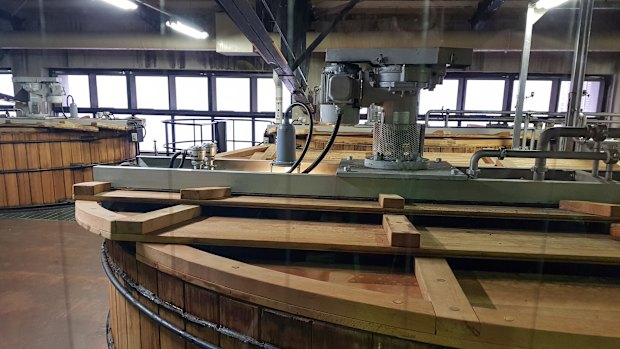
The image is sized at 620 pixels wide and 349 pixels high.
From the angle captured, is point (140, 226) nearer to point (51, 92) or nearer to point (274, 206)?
point (274, 206)

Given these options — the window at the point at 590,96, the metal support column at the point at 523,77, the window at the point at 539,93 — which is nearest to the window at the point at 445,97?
the window at the point at 539,93

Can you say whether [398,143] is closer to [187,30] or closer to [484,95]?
[187,30]

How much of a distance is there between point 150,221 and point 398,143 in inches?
39.4

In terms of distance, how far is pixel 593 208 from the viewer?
3.92 ft

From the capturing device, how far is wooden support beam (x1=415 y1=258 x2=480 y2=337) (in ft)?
2.31

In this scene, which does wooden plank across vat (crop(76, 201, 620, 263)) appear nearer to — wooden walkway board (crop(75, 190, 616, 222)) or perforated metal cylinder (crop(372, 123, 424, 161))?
wooden walkway board (crop(75, 190, 616, 222))

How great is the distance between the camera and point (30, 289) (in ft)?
9.87

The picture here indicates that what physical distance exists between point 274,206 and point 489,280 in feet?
2.38

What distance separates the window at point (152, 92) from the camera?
31.1 ft

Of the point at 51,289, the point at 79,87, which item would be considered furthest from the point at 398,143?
the point at 79,87

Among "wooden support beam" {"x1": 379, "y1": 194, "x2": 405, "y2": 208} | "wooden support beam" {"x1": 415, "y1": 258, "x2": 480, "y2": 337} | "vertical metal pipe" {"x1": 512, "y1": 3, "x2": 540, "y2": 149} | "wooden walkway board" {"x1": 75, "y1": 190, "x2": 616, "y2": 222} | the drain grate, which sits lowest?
the drain grate

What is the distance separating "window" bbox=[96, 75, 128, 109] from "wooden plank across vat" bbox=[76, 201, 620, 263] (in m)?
9.70

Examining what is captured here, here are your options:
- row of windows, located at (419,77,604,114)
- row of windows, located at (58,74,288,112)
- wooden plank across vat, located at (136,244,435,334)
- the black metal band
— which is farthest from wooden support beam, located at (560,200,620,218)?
row of windows, located at (58,74,288,112)

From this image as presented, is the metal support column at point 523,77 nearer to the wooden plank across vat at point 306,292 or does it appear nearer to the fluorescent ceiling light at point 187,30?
the wooden plank across vat at point 306,292
